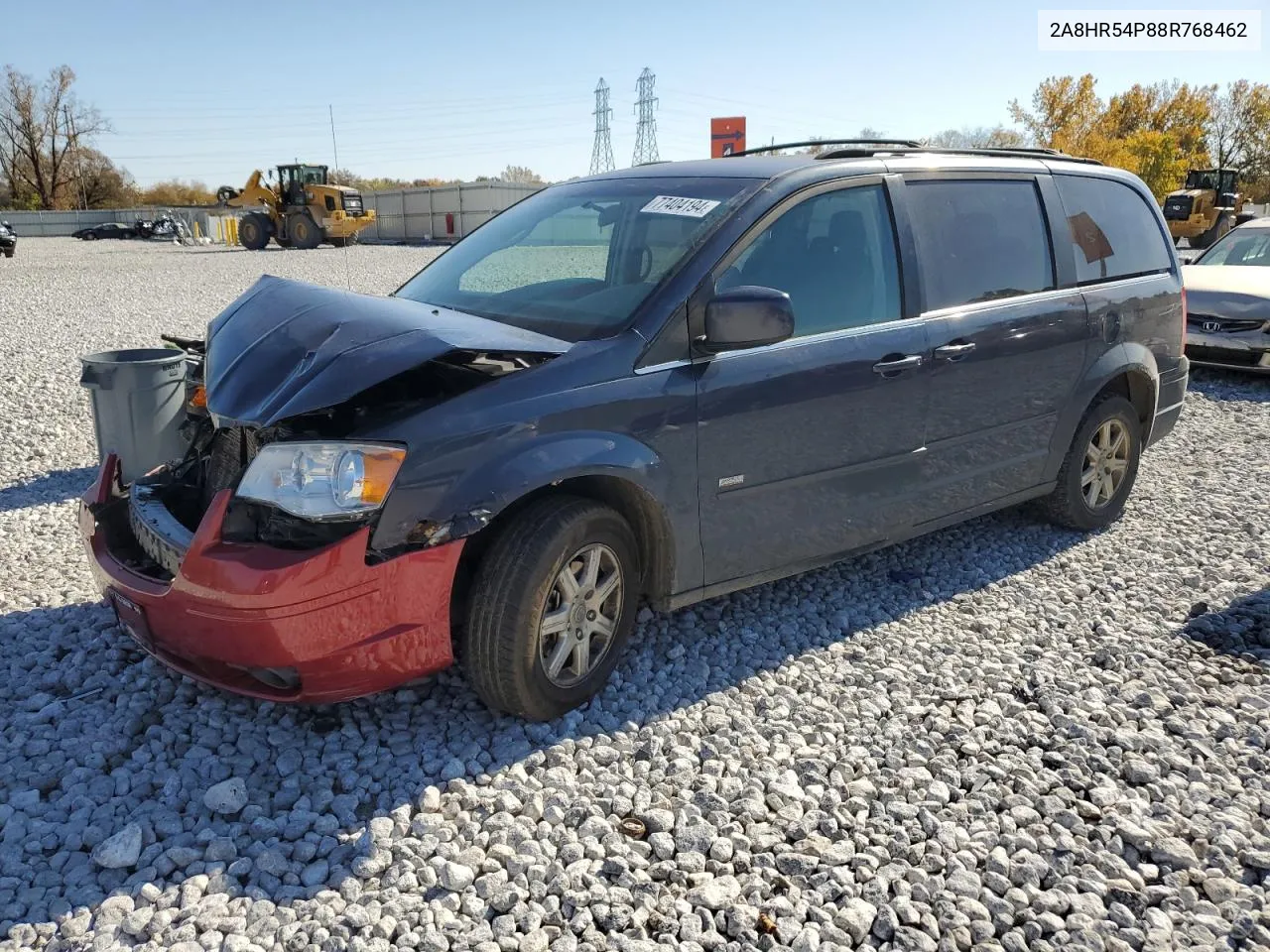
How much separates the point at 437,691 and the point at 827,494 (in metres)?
1.66

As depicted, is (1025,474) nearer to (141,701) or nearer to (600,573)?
(600,573)

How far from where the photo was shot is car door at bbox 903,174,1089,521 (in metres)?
4.17

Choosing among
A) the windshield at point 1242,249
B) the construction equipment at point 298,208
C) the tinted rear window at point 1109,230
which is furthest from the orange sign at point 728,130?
the tinted rear window at point 1109,230

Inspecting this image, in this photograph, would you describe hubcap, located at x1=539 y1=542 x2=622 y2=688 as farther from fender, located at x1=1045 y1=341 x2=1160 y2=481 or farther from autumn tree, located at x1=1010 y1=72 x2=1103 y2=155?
autumn tree, located at x1=1010 y1=72 x2=1103 y2=155

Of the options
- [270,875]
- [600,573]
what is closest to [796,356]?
[600,573]

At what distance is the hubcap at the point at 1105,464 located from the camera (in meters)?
5.21

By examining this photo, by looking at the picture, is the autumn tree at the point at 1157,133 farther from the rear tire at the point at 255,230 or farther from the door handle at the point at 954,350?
the door handle at the point at 954,350

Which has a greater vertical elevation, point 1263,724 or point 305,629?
point 305,629

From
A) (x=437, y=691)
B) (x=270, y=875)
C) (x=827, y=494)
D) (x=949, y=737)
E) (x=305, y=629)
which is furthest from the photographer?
(x=827, y=494)

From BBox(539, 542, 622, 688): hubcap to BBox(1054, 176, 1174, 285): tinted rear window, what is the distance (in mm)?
3105

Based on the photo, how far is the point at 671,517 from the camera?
3350mm

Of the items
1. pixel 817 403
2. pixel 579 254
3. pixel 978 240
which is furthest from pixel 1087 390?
pixel 579 254

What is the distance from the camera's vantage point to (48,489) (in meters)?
5.86

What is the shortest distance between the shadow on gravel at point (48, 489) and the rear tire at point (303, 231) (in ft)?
102
